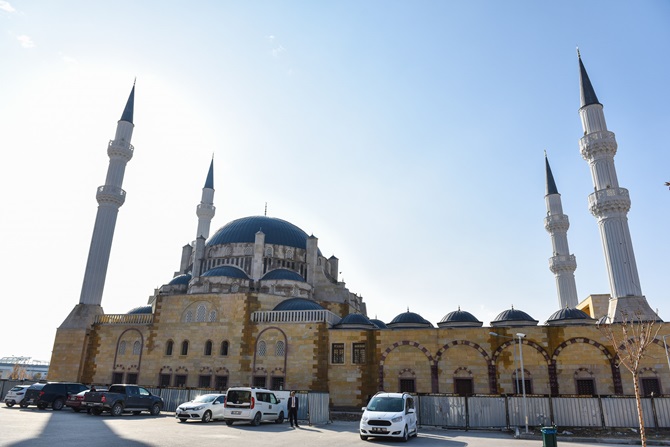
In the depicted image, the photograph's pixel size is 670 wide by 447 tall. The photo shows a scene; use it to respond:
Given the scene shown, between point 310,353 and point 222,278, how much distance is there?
33.2 feet

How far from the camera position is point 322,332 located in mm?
30625

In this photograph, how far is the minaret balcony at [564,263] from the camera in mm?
40312

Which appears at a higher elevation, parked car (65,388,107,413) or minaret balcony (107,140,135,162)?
minaret balcony (107,140,135,162)

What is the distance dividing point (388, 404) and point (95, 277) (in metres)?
29.8

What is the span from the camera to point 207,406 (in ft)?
64.4

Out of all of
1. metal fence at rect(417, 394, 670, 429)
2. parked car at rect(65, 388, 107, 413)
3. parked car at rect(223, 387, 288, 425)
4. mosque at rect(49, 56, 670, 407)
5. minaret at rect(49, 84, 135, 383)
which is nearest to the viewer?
parked car at rect(223, 387, 288, 425)

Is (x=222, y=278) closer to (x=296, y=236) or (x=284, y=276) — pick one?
(x=284, y=276)

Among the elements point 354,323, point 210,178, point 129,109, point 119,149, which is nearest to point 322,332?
point 354,323

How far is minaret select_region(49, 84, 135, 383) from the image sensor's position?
113 ft

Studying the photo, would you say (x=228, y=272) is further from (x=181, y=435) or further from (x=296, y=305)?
(x=181, y=435)

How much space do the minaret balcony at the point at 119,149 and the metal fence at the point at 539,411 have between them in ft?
111

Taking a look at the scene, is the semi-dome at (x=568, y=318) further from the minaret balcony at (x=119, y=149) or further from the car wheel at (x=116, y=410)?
the minaret balcony at (x=119, y=149)

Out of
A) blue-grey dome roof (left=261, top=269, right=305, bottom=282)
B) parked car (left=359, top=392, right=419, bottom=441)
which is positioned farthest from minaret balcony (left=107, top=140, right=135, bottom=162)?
parked car (left=359, top=392, right=419, bottom=441)

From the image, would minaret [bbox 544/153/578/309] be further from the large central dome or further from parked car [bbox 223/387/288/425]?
parked car [bbox 223/387/288/425]
